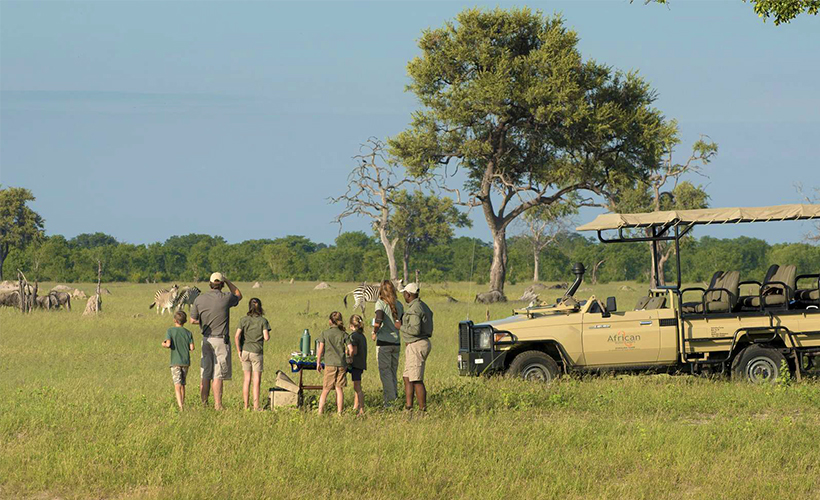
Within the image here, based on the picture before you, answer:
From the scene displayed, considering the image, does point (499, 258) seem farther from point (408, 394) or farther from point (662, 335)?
point (408, 394)

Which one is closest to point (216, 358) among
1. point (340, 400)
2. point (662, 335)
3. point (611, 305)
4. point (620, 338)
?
point (340, 400)

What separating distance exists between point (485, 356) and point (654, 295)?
10.6ft

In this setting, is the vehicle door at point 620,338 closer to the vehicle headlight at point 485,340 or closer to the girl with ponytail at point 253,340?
the vehicle headlight at point 485,340

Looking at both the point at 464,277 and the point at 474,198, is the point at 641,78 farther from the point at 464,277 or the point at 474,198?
the point at 464,277

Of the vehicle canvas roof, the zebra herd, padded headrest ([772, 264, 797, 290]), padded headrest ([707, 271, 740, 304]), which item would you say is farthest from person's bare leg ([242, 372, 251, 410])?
the zebra herd

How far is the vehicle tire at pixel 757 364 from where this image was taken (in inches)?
607

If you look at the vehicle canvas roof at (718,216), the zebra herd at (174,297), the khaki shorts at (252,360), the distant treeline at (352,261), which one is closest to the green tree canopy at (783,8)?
the vehicle canvas roof at (718,216)

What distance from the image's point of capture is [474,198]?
46375mm

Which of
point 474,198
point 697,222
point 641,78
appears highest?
point 641,78

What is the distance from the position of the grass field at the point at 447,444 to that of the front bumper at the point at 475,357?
0.26 metres

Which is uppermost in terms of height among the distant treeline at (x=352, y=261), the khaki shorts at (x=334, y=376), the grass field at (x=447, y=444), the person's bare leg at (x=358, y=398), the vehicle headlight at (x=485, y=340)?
the distant treeline at (x=352, y=261)

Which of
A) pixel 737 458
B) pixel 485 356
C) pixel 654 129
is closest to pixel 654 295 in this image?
pixel 485 356

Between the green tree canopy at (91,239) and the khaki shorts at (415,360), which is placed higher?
the green tree canopy at (91,239)

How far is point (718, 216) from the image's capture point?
15.5 m
